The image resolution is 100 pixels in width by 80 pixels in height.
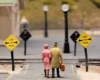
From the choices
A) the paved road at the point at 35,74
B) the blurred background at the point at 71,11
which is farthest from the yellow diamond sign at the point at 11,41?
the blurred background at the point at 71,11

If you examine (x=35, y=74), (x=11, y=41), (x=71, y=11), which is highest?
(x=71, y=11)

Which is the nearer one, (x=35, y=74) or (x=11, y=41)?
(x=35, y=74)

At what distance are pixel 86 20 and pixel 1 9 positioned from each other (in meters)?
34.0

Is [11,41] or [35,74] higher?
[11,41]

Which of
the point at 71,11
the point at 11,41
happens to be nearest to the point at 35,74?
the point at 11,41

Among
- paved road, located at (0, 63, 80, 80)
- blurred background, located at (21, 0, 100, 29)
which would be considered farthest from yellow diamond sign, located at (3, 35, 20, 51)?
blurred background, located at (21, 0, 100, 29)

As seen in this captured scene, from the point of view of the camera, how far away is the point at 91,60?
49.6 feet

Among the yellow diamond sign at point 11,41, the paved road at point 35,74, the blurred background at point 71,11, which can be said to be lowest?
the paved road at point 35,74

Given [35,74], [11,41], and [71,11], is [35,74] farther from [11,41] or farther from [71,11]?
[71,11]

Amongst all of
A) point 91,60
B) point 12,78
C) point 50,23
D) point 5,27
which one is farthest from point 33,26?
point 12,78

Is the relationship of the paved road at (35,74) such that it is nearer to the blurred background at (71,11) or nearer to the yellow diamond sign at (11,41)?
the yellow diamond sign at (11,41)

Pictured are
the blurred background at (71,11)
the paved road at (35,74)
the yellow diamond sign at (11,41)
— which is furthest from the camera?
the blurred background at (71,11)

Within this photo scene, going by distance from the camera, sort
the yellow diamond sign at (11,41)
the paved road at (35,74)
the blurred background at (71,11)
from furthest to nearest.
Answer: the blurred background at (71,11) → the yellow diamond sign at (11,41) → the paved road at (35,74)

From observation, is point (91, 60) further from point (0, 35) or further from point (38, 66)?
point (0, 35)
